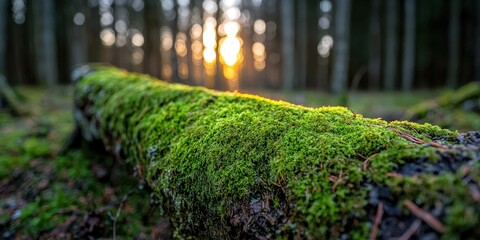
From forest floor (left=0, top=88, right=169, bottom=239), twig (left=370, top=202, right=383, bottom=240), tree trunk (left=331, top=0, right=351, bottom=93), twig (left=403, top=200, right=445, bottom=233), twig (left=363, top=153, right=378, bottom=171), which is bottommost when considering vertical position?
forest floor (left=0, top=88, right=169, bottom=239)

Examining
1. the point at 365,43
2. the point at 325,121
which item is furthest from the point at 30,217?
the point at 365,43

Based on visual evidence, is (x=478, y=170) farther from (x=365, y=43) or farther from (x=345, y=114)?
Answer: (x=365, y=43)

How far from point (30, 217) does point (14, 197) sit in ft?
2.21

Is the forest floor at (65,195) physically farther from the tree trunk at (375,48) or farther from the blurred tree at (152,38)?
the blurred tree at (152,38)

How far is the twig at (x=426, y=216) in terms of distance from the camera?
3.42ft

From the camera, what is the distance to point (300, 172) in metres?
1.48


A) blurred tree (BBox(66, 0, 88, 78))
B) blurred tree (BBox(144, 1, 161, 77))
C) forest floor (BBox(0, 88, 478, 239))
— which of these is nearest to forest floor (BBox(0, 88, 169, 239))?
forest floor (BBox(0, 88, 478, 239))

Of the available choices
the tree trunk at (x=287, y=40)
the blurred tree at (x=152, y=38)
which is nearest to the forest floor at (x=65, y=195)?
the tree trunk at (x=287, y=40)

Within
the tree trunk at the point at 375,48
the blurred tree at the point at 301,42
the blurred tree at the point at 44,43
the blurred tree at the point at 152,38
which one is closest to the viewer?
the blurred tree at the point at 44,43

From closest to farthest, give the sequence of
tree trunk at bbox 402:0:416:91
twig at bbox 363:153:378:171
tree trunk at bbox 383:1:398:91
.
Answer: twig at bbox 363:153:378:171
tree trunk at bbox 402:0:416:91
tree trunk at bbox 383:1:398:91

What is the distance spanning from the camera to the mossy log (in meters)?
1.14

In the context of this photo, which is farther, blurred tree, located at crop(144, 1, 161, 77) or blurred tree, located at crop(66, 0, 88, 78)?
blurred tree, located at crop(144, 1, 161, 77)

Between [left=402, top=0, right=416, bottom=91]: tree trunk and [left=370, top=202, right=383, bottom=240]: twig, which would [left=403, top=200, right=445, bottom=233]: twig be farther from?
[left=402, top=0, right=416, bottom=91]: tree trunk

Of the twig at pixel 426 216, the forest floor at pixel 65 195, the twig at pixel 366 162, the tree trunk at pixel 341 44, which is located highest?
the tree trunk at pixel 341 44
